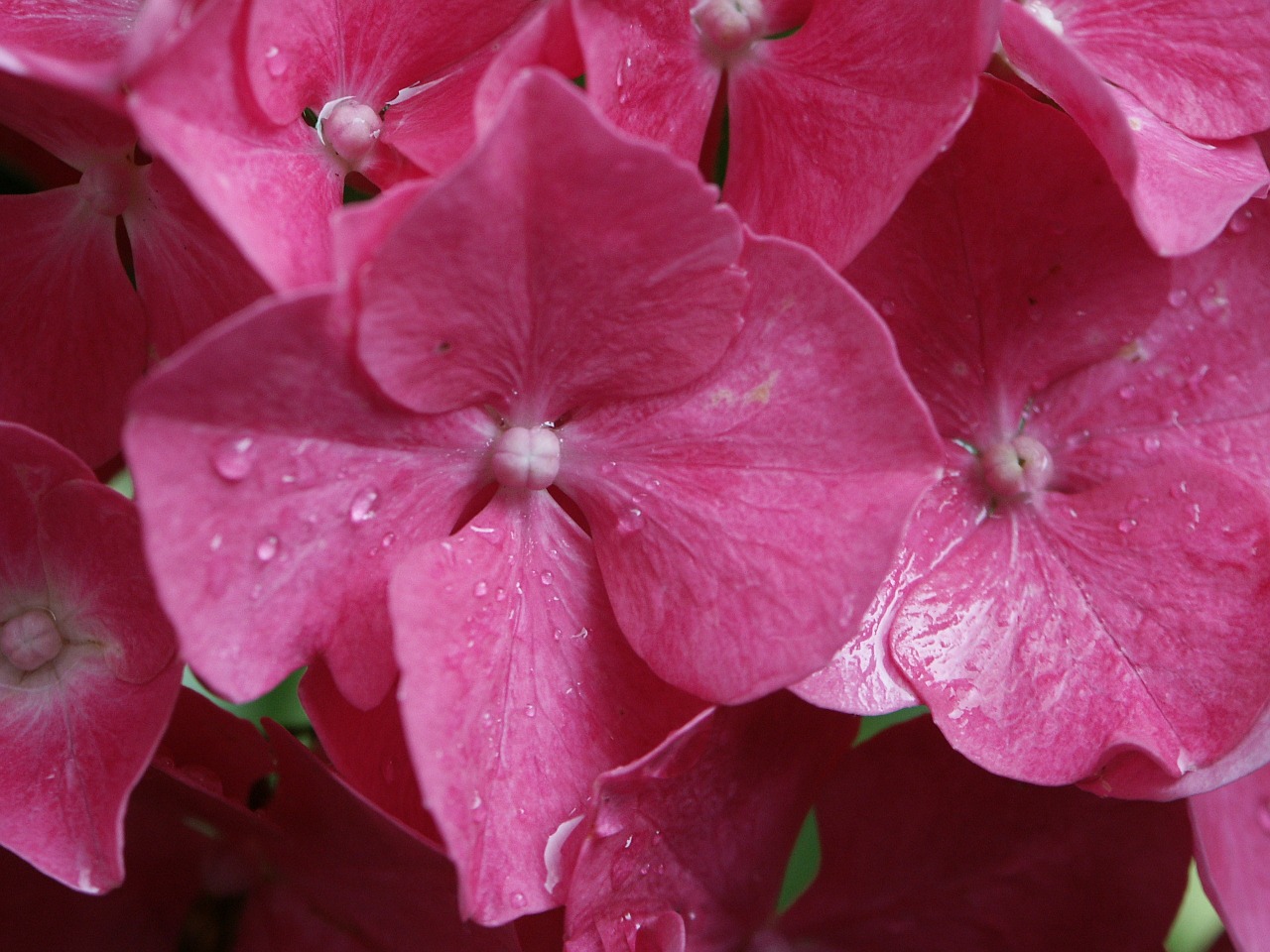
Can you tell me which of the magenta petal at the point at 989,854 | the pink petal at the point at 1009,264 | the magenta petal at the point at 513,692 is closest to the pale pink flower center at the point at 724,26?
the pink petal at the point at 1009,264

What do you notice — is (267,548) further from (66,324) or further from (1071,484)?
(1071,484)

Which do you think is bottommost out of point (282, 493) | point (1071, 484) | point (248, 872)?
point (248, 872)

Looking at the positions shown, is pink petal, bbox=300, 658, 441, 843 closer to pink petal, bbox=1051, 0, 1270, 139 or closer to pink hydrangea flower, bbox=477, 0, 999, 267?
pink hydrangea flower, bbox=477, 0, 999, 267

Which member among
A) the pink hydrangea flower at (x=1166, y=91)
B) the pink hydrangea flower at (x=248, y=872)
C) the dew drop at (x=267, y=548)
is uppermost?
the pink hydrangea flower at (x=1166, y=91)

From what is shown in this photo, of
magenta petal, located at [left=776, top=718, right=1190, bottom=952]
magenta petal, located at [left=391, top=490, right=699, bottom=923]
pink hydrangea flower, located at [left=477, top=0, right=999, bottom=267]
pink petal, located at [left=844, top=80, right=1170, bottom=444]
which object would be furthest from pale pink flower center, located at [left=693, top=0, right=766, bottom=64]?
magenta petal, located at [left=776, top=718, right=1190, bottom=952]

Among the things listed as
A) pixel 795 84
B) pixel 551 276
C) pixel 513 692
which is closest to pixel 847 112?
pixel 795 84

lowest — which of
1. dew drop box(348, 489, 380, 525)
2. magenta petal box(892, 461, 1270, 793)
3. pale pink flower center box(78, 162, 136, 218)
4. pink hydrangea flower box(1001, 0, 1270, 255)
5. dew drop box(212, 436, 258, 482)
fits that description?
magenta petal box(892, 461, 1270, 793)

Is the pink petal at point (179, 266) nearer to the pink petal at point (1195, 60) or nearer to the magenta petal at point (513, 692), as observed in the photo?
the magenta petal at point (513, 692)
